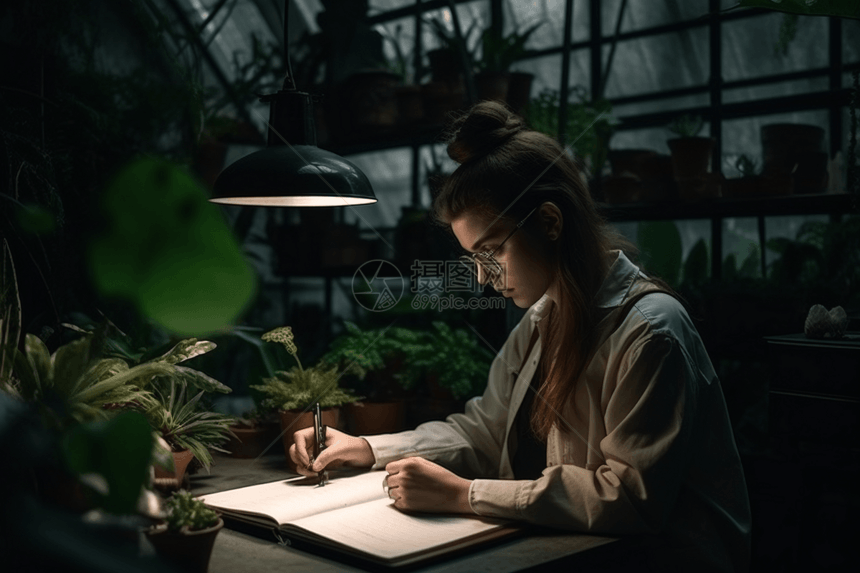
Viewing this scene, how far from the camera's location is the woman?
1.21 meters

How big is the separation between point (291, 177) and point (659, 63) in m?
2.74

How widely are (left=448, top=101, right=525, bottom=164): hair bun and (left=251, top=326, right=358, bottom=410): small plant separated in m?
0.63

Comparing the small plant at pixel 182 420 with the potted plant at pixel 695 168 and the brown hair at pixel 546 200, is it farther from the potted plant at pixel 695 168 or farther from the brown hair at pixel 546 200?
the potted plant at pixel 695 168

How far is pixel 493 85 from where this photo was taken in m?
2.80

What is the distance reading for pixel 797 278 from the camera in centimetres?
255

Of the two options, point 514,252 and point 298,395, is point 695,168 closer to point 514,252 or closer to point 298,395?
point 514,252

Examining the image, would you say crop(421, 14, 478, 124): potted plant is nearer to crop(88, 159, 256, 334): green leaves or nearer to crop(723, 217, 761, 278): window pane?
crop(723, 217, 761, 278): window pane

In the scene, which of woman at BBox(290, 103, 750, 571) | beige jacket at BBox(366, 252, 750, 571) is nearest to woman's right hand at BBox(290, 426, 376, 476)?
woman at BBox(290, 103, 750, 571)

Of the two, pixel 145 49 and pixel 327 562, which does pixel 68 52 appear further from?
pixel 327 562

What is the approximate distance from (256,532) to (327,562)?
19cm

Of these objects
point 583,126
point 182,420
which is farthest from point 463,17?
point 182,420

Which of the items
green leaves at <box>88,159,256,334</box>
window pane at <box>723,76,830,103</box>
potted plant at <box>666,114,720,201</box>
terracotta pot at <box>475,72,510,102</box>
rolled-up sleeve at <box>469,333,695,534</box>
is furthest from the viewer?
window pane at <box>723,76,830,103</box>

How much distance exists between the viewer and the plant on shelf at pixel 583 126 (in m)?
2.60

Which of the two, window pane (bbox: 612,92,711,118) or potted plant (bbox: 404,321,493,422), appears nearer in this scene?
potted plant (bbox: 404,321,493,422)
